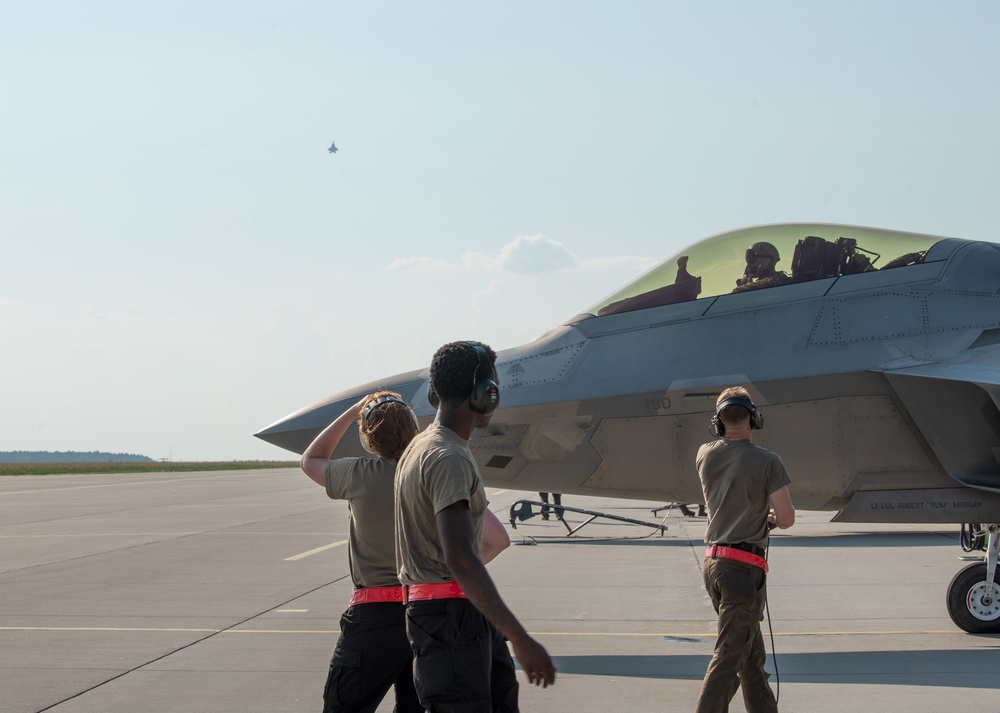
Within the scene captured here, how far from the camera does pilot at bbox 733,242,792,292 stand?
8.37 m

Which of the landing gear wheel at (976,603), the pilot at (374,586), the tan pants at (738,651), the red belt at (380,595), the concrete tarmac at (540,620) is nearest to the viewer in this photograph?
the pilot at (374,586)

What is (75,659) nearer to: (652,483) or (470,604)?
(652,483)

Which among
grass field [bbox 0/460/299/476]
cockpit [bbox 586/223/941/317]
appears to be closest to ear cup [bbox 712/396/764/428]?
cockpit [bbox 586/223/941/317]

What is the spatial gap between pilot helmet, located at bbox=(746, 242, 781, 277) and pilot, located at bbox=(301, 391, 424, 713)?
463 centimetres

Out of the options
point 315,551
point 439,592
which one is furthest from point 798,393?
point 315,551

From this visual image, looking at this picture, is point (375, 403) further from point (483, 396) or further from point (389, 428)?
point (483, 396)

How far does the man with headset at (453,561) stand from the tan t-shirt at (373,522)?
1.82 ft

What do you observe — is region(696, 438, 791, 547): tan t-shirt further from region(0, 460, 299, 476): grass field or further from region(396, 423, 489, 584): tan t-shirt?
region(0, 460, 299, 476): grass field

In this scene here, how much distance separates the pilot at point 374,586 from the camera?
14.1 feet

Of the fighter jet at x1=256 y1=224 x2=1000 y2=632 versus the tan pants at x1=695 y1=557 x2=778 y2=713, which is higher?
the fighter jet at x1=256 y1=224 x2=1000 y2=632

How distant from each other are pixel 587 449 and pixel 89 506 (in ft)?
73.8

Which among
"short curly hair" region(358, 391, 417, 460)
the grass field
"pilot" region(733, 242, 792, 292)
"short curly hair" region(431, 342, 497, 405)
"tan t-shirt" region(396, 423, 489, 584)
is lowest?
the grass field

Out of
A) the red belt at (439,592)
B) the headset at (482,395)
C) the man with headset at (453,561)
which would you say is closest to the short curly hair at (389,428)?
the man with headset at (453,561)

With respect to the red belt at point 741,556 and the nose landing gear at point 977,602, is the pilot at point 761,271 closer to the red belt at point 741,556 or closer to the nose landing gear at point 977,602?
the nose landing gear at point 977,602
